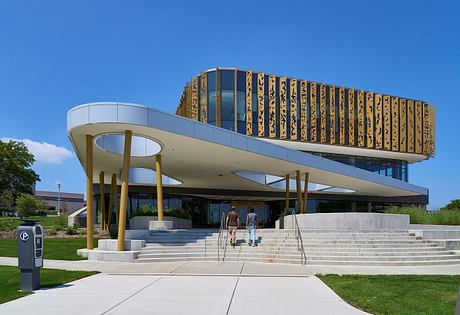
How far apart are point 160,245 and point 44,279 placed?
22.5 ft

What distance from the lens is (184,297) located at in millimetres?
8609

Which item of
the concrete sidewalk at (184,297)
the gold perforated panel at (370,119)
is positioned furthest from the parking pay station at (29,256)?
the gold perforated panel at (370,119)

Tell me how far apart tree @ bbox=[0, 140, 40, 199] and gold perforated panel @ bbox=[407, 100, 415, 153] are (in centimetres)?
5080

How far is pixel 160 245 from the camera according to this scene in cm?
1756

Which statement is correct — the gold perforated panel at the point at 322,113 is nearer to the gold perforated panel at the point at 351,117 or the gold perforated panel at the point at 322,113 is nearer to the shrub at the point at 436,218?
the gold perforated panel at the point at 351,117

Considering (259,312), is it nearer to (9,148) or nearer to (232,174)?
(232,174)

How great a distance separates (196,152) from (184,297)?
45.4 ft

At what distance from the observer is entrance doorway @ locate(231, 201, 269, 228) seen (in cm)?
4382

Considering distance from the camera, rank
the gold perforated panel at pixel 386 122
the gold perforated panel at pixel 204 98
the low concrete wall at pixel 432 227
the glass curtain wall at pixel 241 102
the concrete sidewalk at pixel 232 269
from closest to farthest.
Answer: the concrete sidewalk at pixel 232 269 < the low concrete wall at pixel 432 227 < the gold perforated panel at pixel 204 98 < the glass curtain wall at pixel 241 102 < the gold perforated panel at pixel 386 122

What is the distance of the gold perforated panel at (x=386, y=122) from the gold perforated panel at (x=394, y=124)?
49 centimetres

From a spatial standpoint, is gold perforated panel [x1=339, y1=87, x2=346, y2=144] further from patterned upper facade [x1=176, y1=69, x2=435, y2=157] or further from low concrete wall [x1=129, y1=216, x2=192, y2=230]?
low concrete wall [x1=129, y1=216, x2=192, y2=230]

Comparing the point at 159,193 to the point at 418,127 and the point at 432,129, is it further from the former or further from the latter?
the point at 432,129

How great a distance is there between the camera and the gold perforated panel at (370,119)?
4647 cm

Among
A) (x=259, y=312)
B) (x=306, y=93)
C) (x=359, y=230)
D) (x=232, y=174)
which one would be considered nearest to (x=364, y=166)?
(x=306, y=93)
